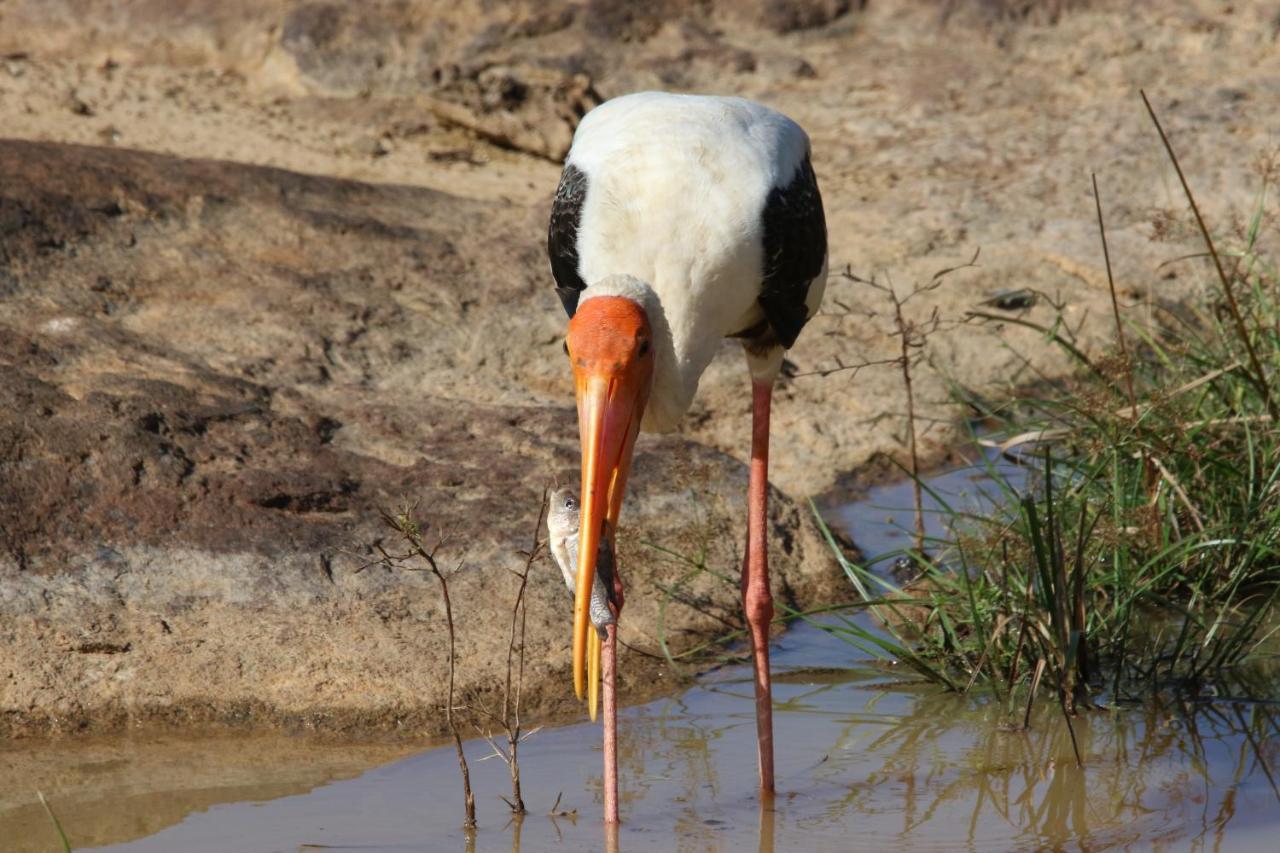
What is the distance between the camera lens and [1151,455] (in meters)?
4.35

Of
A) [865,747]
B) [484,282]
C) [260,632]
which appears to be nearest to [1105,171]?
[484,282]

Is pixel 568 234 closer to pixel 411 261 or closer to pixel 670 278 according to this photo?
pixel 670 278

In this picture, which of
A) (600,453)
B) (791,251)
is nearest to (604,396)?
(600,453)

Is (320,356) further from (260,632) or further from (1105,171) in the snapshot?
(1105,171)

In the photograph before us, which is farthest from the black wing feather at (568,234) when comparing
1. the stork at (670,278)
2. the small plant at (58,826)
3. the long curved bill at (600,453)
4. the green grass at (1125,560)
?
the small plant at (58,826)

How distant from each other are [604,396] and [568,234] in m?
0.68

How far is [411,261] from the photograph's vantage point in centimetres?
611

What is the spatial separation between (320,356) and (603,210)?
183 centimetres

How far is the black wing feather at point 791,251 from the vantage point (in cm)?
392

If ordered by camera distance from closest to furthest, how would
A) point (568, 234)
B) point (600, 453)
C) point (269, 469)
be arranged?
point (600, 453), point (568, 234), point (269, 469)

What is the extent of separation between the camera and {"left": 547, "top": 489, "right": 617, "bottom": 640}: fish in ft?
11.7

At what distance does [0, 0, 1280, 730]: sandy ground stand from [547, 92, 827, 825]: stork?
523mm

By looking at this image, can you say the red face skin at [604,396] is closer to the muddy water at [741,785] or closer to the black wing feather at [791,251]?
the muddy water at [741,785]

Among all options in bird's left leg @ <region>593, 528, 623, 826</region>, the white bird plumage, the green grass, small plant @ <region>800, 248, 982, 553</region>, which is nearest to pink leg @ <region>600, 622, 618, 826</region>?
bird's left leg @ <region>593, 528, 623, 826</region>
